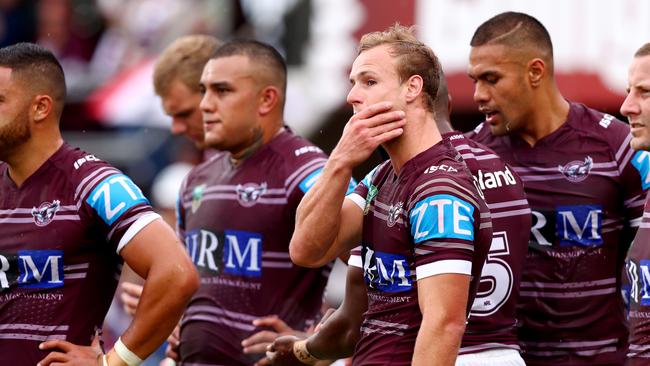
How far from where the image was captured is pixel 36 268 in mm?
6660

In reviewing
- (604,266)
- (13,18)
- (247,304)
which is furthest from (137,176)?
(604,266)

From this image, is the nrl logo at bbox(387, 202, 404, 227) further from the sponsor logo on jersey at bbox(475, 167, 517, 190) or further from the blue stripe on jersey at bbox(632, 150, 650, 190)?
the blue stripe on jersey at bbox(632, 150, 650, 190)

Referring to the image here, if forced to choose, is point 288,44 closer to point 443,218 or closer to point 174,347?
point 174,347

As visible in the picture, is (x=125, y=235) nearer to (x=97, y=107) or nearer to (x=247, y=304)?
(x=247, y=304)

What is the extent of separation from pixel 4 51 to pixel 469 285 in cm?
283

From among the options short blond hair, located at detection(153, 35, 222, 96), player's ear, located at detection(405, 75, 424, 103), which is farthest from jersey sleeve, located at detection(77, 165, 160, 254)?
short blond hair, located at detection(153, 35, 222, 96)

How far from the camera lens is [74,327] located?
669 cm

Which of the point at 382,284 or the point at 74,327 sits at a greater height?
the point at 382,284

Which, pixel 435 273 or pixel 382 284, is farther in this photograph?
pixel 382 284

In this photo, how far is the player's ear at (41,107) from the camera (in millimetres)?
6953

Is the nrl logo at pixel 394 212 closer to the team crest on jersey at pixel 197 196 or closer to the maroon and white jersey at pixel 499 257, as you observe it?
the maroon and white jersey at pixel 499 257

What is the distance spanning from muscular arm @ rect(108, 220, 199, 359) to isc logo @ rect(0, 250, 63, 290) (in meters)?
0.32

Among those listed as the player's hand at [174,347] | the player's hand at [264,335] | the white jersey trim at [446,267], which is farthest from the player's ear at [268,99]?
the white jersey trim at [446,267]

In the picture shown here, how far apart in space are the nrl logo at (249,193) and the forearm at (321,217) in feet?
6.91
